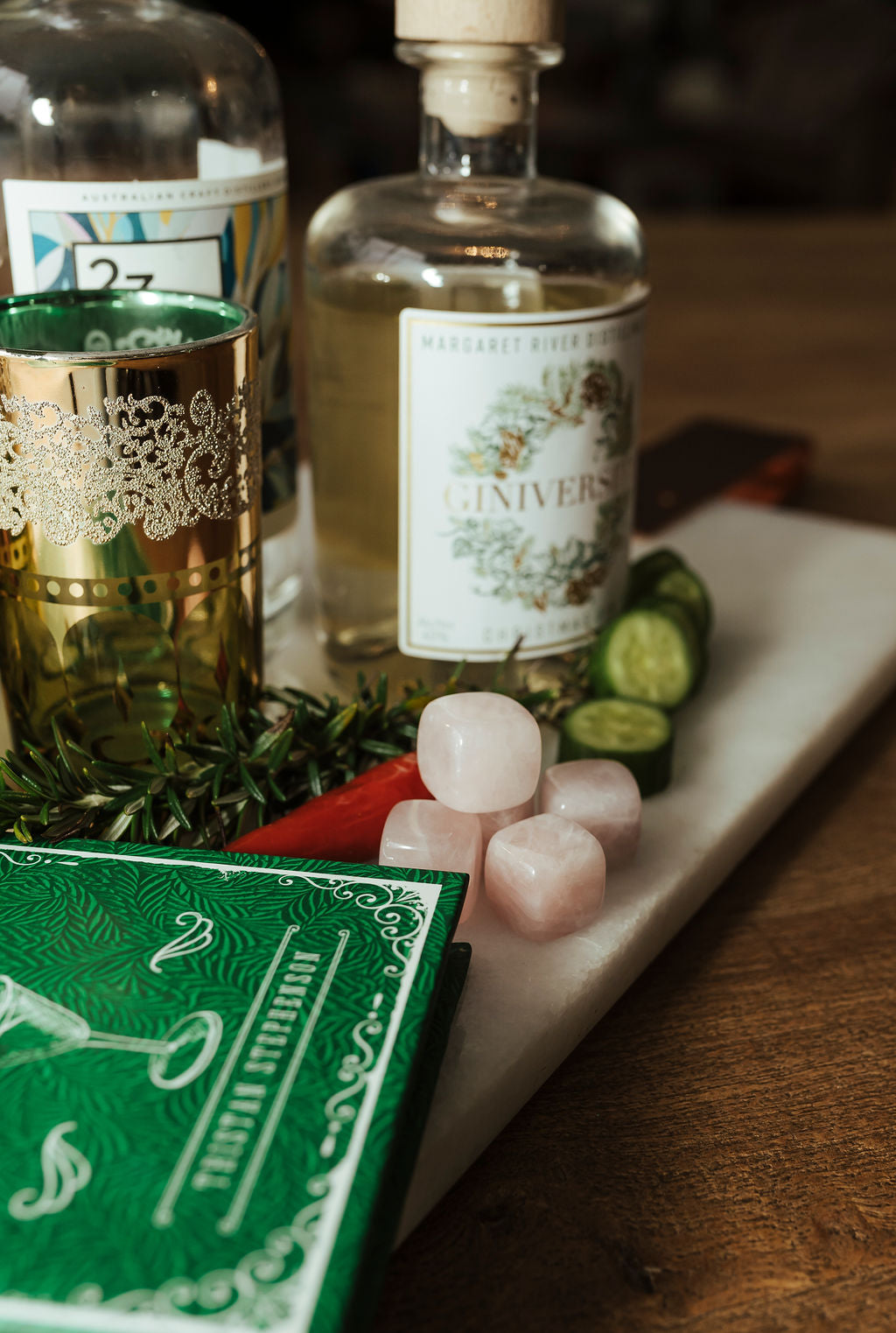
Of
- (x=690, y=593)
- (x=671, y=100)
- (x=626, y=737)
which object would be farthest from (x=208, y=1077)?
(x=671, y=100)

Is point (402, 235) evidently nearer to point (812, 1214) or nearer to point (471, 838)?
point (471, 838)

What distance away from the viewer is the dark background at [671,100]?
3314mm

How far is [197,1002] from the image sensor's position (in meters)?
0.33

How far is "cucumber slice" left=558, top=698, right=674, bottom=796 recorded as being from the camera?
51 centimetres

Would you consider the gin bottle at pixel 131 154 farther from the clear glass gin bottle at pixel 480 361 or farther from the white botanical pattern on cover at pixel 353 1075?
the white botanical pattern on cover at pixel 353 1075

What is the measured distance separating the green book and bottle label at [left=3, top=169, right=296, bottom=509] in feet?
0.81

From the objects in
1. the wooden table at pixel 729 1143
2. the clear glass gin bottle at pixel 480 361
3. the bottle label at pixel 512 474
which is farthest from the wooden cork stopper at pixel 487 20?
the wooden table at pixel 729 1143

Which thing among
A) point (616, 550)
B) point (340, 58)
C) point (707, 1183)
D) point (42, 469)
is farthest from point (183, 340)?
point (340, 58)

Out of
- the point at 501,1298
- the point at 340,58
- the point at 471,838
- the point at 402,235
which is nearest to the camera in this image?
the point at 501,1298

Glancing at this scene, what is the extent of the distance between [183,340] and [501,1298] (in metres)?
0.36

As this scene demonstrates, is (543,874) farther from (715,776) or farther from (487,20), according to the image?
(487,20)

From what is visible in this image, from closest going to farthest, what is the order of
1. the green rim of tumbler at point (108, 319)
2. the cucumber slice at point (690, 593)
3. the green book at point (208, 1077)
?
the green book at point (208, 1077) < the green rim of tumbler at point (108, 319) < the cucumber slice at point (690, 593)

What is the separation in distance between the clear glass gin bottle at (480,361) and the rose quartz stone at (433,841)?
0.45 feet

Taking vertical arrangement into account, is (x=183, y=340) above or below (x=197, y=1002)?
above
